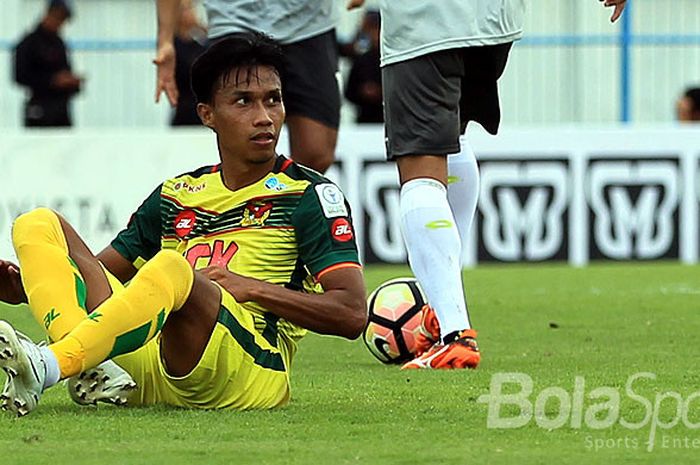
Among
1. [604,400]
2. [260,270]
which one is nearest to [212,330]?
[260,270]

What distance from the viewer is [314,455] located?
3.88 m

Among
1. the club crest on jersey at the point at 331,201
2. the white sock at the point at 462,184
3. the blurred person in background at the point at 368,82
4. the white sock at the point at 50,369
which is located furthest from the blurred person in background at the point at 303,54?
the blurred person in background at the point at 368,82

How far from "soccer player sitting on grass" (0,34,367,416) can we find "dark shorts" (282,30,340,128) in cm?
237

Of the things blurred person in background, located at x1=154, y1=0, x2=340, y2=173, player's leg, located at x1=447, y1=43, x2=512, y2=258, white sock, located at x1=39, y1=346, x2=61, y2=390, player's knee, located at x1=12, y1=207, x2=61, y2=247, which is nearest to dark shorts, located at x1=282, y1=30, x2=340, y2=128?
blurred person in background, located at x1=154, y1=0, x2=340, y2=173

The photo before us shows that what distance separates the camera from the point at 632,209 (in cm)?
1213

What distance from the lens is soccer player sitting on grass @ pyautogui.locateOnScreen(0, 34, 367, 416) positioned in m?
4.24

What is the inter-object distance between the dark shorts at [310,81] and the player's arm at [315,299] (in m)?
2.94

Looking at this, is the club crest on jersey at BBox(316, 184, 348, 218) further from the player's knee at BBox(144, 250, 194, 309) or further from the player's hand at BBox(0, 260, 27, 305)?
the player's hand at BBox(0, 260, 27, 305)

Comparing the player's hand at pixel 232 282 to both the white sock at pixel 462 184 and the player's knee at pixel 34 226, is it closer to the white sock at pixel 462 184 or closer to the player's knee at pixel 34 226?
the player's knee at pixel 34 226

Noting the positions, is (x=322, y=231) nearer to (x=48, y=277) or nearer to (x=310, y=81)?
(x=48, y=277)

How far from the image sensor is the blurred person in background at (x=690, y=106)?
53.5 ft

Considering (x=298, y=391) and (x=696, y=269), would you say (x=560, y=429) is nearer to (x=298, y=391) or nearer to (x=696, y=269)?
(x=298, y=391)

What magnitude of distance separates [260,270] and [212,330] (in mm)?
418

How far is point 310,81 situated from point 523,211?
4880mm
